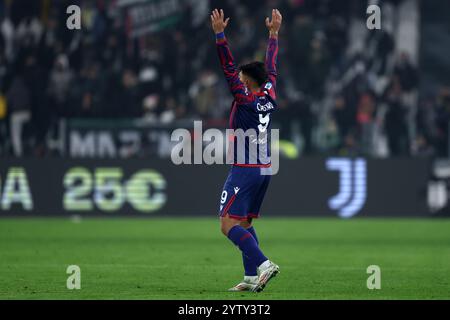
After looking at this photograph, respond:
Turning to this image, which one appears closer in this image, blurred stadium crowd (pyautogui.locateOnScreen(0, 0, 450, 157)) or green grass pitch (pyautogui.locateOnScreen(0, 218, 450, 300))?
green grass pitch (pyautogui.locateOnScreen(0, 218, 450, 300))

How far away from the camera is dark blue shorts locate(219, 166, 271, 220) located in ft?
37.1

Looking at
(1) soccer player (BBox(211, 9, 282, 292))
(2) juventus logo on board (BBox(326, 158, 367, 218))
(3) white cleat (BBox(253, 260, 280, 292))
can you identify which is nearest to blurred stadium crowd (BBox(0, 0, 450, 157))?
(2) juventus logo on board (BBox(326, 158, 367, 218))

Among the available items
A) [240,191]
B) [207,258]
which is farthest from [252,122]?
[207,258]

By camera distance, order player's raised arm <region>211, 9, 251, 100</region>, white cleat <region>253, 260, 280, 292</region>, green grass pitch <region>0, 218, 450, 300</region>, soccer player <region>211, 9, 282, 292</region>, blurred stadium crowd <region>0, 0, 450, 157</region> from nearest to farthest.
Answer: white cleat <region>253, 260, 280, 292</region>, player's raised arm <region>211, 9, 251, 100</region>, soccer player <region>211, 9, 282, 292</region>, green grass pitch <region>0, 218, 450, 300</region>, blurred stadium crowd <region>0, 0, 450, 157</region>

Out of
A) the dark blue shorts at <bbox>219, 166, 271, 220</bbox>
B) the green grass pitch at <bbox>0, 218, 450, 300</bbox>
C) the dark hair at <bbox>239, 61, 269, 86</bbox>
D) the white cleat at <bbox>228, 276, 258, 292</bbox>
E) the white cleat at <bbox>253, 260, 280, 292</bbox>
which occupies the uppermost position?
the dark hair at <bbox>239, 61, 269, 86</bbox>

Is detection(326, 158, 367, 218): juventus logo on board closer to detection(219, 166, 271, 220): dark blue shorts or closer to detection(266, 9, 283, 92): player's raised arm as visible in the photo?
detection(266, 9, 283, 92): player's raised arm

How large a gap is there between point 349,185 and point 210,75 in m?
4.81

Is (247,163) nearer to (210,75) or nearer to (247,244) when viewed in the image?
(247,244)

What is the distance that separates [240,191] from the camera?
11.3 m

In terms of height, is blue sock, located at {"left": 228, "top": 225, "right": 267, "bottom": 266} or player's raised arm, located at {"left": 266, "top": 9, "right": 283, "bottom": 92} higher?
player's raised arm, located at {"left": 266, "top": 9, "right": 283, "bottom": 92}

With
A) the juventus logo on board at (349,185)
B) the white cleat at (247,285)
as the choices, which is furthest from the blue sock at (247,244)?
the juventus logo on board at (349,185)

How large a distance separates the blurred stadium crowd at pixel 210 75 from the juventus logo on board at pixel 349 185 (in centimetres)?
106

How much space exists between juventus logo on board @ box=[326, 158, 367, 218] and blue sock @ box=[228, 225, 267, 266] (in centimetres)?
1213

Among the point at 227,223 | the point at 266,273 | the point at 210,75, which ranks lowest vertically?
the point at 266,273
